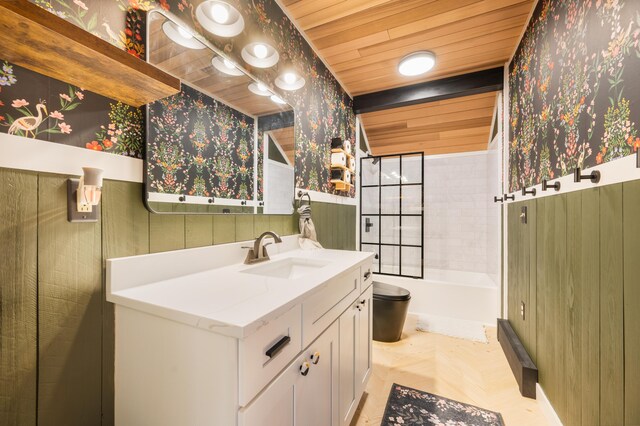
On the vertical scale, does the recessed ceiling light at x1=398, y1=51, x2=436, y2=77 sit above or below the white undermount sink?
above

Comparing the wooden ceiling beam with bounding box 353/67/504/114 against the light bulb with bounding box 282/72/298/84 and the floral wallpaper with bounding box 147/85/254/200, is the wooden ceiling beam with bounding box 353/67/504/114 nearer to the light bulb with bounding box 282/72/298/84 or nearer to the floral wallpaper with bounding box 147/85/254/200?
the light bulb with bounding box 282/72/298/84

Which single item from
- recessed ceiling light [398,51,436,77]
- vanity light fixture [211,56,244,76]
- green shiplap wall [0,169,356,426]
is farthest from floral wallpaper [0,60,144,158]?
recessed ceiling light [398,51,436,77]

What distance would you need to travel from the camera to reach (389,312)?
2.29 meters

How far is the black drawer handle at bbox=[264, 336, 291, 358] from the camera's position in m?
0.71

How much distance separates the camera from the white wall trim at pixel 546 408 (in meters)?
1.42

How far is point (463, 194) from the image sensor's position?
3.71m

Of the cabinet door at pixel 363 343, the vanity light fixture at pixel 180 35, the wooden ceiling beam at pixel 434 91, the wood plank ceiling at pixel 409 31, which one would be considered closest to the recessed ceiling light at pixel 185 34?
the vanity light fixture at pixel 180 35

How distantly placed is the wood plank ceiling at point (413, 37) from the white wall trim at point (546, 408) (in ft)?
8.00

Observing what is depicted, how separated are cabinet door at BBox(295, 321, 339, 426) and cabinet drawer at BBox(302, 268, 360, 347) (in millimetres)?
44

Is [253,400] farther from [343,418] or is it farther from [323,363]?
[343,418]

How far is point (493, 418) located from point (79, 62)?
237cm

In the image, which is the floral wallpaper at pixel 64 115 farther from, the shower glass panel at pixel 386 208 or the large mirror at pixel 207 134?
the shower glass panel at pixel 386 208

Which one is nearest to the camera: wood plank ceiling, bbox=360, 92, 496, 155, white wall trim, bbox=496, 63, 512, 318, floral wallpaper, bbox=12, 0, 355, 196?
floral wallpaper, bbox=12, 0, 355, 196

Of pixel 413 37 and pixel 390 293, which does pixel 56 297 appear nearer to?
pixel 390 293
